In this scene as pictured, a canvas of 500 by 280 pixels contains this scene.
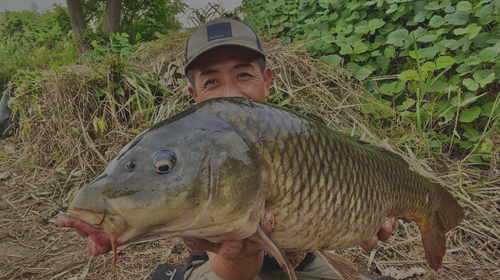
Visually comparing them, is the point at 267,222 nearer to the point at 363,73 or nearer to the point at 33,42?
the point at 363,73

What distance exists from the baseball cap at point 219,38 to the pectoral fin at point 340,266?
30.1 inches

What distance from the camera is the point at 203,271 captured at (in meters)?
1.43

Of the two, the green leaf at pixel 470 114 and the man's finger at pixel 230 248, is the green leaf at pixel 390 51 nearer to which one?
the green leaf at pixel 470 114

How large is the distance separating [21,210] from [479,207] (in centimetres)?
293

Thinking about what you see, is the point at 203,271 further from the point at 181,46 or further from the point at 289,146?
the point at 181,46

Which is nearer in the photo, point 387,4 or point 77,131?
point 77,131

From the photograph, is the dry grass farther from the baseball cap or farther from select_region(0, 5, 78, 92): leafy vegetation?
the baseball cap

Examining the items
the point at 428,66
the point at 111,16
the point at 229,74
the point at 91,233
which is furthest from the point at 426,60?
the point at 111,16

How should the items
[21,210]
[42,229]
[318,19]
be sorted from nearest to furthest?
[42,229] → [21,210] → [318,19]

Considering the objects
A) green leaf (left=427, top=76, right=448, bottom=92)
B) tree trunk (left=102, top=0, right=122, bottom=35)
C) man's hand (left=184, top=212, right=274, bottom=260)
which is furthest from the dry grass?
tree trunk (left=102, top=0, right=122, bottom=35)

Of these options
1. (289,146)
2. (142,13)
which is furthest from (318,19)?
(142,13)

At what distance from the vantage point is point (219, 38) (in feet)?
4.28

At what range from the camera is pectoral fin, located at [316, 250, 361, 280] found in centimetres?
93

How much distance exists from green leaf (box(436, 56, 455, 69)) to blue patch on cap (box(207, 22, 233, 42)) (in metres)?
1.62
